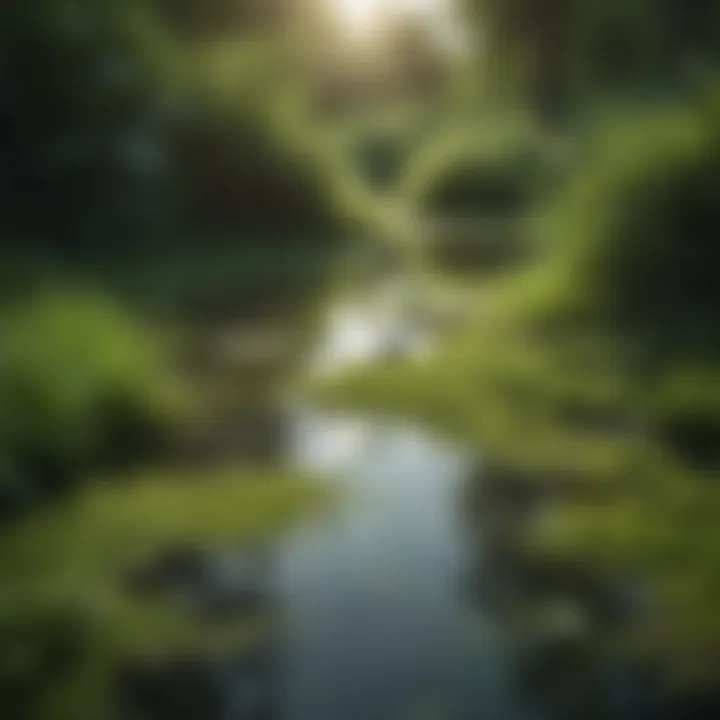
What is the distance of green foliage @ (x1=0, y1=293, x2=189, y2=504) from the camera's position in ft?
4.17

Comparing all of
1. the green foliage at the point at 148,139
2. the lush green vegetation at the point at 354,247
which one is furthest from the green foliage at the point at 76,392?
the green foliage at the point at 148,139

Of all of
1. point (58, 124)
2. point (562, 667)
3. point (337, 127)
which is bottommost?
point (562, 667)

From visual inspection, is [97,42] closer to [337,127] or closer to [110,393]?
[337,127]

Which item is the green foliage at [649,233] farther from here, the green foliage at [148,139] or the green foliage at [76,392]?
the green foliage at [76,392]

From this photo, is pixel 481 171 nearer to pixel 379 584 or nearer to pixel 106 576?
pixel 379 584

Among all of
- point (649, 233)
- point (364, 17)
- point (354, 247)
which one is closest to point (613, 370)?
point (649, 233)

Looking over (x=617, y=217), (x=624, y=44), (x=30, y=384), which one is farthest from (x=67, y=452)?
(x=624, y=44)

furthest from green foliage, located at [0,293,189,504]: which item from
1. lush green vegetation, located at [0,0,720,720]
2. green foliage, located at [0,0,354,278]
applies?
green foliage, located at [0,0,354,278]

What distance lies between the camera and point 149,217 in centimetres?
157

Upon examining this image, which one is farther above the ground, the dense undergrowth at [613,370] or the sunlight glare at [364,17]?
the sunlight glare at [364,17]

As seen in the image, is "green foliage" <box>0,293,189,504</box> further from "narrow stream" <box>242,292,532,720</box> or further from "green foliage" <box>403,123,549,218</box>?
"green foliage" <box>403,123,549,218</box>

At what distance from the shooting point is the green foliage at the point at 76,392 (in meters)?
1.27

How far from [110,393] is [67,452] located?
0.35 feet

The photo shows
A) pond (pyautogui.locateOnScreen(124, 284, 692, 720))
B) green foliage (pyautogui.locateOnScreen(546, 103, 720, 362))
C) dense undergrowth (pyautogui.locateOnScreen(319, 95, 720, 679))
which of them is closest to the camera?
pond (pyautogui.locateOnScreen(124, 284, 692, 720))
